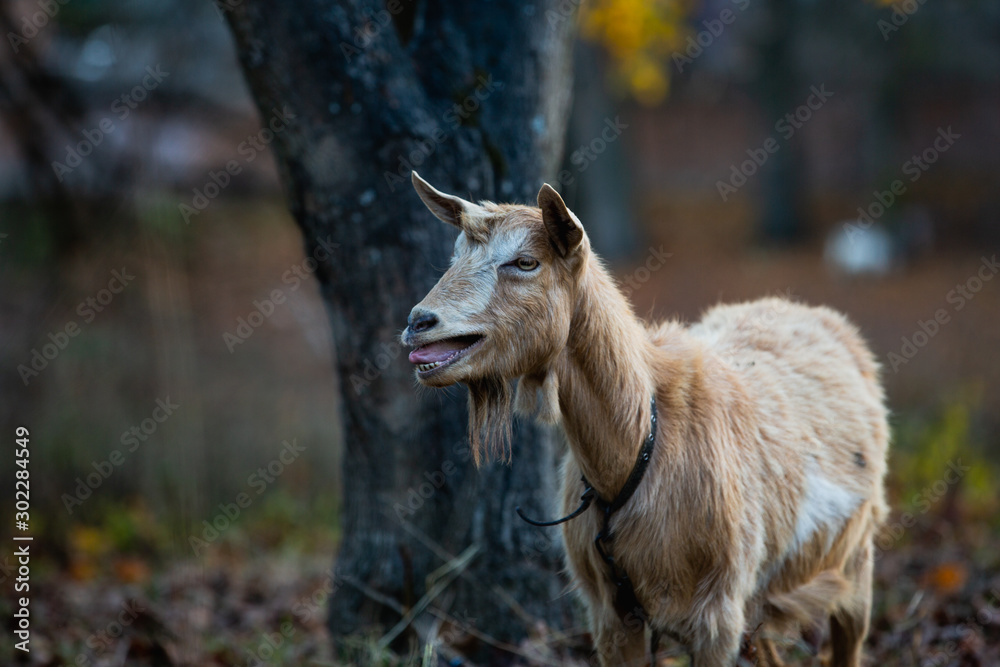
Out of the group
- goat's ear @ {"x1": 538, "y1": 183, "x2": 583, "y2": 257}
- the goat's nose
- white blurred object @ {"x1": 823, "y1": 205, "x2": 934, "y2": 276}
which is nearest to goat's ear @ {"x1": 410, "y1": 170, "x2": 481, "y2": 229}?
goat's ear @ {"x1": 538, "y1": 183, "x2": 583, "y2": 257}

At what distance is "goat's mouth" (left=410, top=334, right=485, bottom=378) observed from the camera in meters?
3.24

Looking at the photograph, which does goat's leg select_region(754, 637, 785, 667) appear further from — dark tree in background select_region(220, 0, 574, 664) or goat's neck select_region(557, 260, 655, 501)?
goat's neck select_region(557, 260, 655, 501)

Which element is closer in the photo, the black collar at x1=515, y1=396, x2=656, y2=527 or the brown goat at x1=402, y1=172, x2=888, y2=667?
the brown goat at x1=402, y1=172, x2=888, y2=667

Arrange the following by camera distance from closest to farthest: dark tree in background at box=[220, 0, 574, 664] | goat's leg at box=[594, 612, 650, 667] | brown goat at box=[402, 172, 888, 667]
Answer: brown goat at box=[402, 172, 888, 667] → goat's leg at box=[594, 612, 650, 667] → dark tree in background at box=[220, 0, 574, 664]

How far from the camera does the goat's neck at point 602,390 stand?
356 centimetres

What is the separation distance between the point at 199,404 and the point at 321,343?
9.36 ft

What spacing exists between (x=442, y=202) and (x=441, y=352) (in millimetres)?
790

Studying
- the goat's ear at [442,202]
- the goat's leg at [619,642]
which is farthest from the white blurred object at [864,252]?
the goat's ear at [442,202]

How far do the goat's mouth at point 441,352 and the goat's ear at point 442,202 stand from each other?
1.85 ft

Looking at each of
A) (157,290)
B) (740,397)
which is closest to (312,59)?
(740,397)

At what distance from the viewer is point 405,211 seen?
4.62 metres

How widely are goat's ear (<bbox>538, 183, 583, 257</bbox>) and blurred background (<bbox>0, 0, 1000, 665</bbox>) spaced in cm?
154

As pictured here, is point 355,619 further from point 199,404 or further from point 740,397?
point 199,404

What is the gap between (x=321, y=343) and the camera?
1306 centimetres
